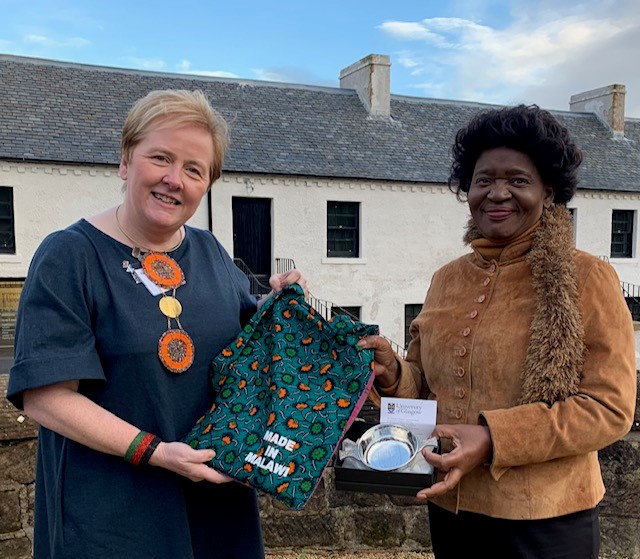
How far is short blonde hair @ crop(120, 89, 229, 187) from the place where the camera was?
6.13ft

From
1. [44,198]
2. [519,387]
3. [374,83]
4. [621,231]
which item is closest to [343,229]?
[374,83]

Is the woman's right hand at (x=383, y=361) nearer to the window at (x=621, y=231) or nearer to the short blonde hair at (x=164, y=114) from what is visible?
the short blonde hair at (x=164, y=114)

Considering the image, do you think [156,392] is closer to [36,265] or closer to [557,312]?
[36,265]

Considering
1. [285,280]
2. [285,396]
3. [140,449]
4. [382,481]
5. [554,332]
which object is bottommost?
[382,481]

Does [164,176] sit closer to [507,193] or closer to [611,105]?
[507,193]

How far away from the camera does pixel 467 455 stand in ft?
6.05

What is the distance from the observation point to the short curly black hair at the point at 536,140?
1957 mm

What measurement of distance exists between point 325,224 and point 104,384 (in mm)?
18013

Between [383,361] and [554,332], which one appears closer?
[554,332]

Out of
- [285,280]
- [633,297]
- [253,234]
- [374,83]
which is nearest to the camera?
[285,280]

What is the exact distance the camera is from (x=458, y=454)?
6.01 ft

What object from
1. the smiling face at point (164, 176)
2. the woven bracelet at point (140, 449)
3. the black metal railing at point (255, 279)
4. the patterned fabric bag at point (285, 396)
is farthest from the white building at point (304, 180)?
the woven bracelet at point (140, 449)

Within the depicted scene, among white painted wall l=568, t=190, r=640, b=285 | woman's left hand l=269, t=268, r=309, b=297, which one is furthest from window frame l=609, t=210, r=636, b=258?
woman's left hand l=269, t=268, r=309, b=297

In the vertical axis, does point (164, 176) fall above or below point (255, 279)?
above
